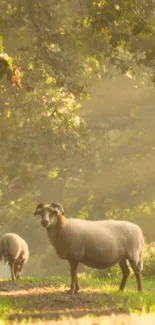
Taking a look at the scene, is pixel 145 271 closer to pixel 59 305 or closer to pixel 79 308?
pixel 59 305

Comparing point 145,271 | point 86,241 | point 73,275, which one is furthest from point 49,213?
point 145,271

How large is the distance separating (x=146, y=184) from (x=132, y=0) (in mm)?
31331

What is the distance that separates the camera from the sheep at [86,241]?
31.4ft

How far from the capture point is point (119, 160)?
3950cm

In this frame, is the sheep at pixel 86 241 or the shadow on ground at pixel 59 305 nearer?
the shadow on ground at pixel 59 305

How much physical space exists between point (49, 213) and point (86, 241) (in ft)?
3.21

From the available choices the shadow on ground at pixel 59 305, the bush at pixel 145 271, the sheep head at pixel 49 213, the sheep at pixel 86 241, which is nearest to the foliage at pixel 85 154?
the bush at pixel 145 271

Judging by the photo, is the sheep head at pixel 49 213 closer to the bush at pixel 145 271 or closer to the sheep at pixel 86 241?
the sheep at pixel 86 241

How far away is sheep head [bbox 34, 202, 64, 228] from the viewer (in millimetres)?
9453

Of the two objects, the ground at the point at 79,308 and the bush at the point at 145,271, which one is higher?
the bush at the point at 145,271

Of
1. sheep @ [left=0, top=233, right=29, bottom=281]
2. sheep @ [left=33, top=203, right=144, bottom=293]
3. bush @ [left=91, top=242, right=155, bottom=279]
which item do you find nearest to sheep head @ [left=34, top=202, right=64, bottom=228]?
sheep @ [left=33, top=203, right=144, bottom=293]

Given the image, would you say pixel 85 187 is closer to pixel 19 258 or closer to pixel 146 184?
pixel 146 184

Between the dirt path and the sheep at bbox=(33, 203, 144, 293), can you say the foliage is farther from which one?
the dirt path

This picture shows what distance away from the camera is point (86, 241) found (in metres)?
9.71
